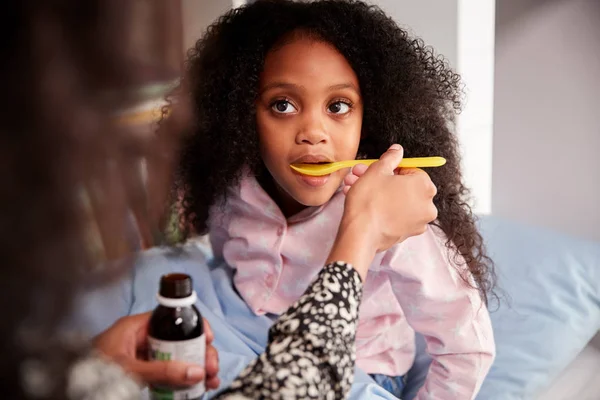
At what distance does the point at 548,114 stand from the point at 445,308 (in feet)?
1.99

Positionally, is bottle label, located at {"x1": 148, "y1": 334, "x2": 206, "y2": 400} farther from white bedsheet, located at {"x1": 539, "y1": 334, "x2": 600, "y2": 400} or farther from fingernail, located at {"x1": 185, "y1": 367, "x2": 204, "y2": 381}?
white bedsheet, located at {"x1": 539, "y1": 334, "x2": 600, "y2": 400}

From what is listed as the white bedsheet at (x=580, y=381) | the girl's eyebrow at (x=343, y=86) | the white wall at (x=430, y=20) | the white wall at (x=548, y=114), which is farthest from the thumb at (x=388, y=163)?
the white wall at (x=548, y=114)

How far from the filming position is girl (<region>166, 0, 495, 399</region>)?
Answer: 2.54 feet

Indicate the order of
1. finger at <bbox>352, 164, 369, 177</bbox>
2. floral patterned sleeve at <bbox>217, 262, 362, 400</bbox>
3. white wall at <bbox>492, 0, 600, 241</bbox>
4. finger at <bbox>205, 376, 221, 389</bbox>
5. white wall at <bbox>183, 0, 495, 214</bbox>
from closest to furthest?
floral patterned sleeve at <bbox>217, 262, 362, 400</bbox>
finger at <bbox>205, 376, 221, 389</bbox>
finger at <bbox>352, 164, 369, 177</bbox>
white wall at <bbox>183, 0, 495, 214</bbox>
white wall at <bbox>492, 0, 600, 241</bbox>

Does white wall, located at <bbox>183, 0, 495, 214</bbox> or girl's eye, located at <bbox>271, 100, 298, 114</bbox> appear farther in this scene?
white wall, located at <bbox>183, 0, 495, 214</bbox>

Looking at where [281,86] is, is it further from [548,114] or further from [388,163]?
[548,114]

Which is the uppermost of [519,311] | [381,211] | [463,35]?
[463,35]

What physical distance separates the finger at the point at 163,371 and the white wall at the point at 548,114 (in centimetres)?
91

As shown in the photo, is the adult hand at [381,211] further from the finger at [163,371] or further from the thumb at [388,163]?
the finger at [163,371]

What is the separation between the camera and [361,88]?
2.62 feet

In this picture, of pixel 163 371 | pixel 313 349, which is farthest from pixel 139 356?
pixel 313 349

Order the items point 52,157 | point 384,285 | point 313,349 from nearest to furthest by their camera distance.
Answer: point 52,157 < point 313,349 < point 384,285

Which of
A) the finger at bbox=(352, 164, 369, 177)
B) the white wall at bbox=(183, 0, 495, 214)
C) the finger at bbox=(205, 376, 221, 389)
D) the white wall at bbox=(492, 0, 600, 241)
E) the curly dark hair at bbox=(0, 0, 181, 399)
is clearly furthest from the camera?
the white wall at bbox=(492, 0, 600, 241)

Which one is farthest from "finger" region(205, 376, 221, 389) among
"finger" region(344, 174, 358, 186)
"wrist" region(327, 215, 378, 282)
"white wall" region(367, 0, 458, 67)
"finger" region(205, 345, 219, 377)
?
"white wall" region(367, 0, 458, 67)
